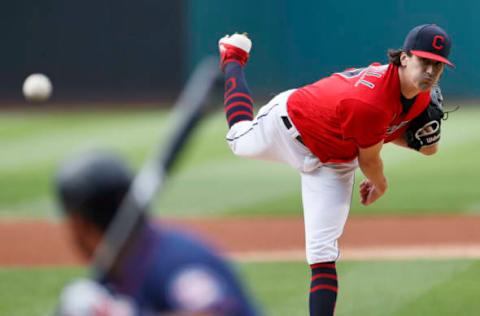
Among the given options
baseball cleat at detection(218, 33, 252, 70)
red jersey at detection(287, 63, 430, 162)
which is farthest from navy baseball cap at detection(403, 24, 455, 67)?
baseball cleat at detection(218, 33, 252, 70)

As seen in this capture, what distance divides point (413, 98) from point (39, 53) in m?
16.9

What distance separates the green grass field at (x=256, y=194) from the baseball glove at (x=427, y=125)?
1304 millimetres

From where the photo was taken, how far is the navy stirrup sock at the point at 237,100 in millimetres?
5797

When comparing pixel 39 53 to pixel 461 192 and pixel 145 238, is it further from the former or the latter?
pixel 145 238

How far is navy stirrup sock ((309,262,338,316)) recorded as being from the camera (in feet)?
17.4

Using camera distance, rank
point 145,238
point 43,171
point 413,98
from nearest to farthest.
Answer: point 145,238 < point 413,98 < point 43,171

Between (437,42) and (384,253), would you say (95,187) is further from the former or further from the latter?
(384,253)

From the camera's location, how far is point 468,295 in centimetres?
684

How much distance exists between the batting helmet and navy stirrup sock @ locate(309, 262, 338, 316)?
2.75 metres

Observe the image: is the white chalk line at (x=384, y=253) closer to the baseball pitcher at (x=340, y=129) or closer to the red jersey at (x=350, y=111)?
the baseball pitcher at (x=340, y=129)

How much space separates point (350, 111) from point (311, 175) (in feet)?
1.57

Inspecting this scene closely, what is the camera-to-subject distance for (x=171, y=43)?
21391mm

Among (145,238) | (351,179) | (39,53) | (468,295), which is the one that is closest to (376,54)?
(39,53)

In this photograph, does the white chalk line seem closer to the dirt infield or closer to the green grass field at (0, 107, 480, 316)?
the dirt infield
